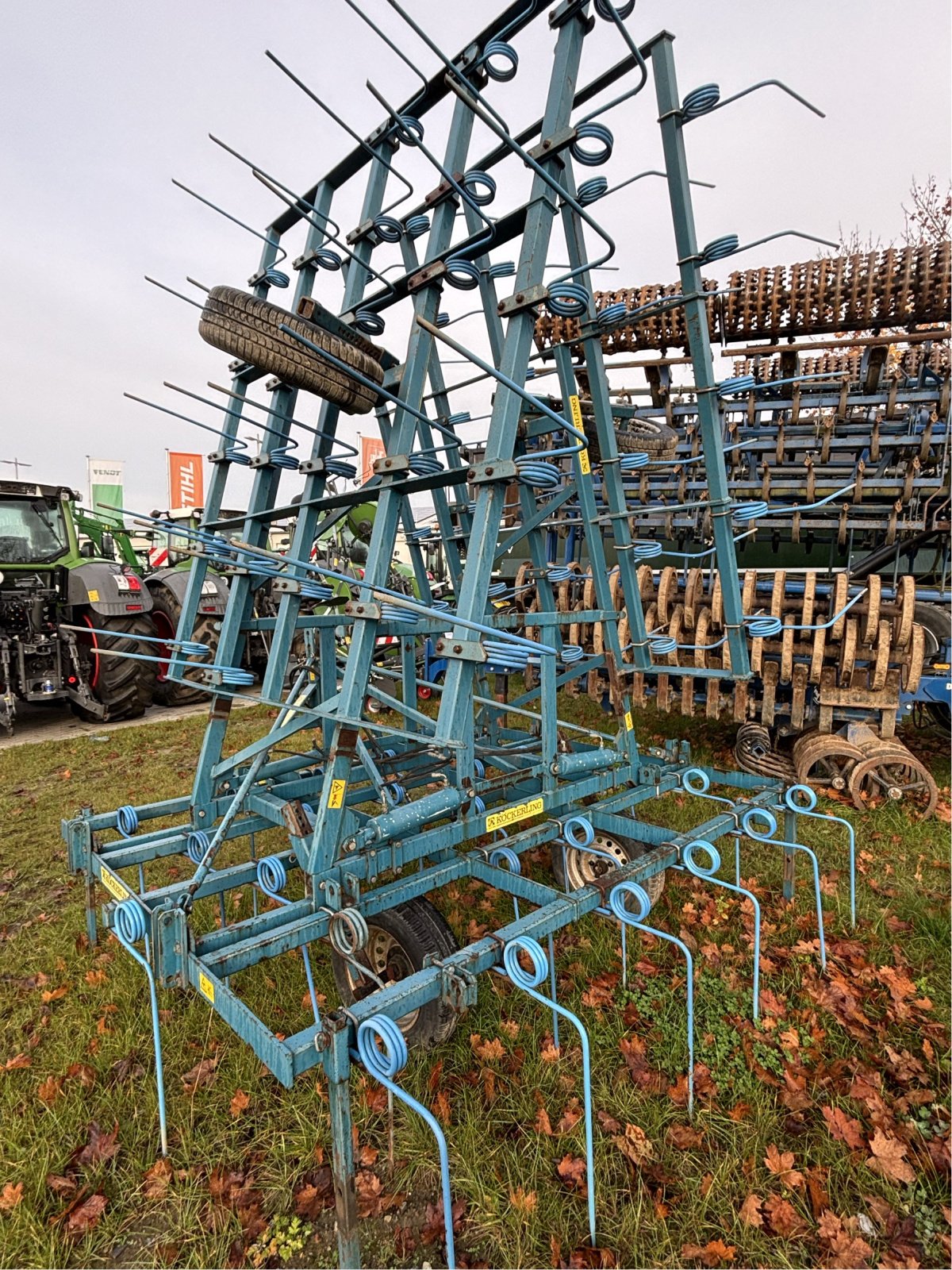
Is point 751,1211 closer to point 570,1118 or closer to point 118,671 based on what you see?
point 570,1118

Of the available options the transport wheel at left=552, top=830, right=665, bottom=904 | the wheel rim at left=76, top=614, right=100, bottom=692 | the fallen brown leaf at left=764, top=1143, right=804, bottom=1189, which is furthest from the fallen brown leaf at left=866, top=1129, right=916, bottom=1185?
the wheel rim at left=76, top=614, right=100, bottom=692

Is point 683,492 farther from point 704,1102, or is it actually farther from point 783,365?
point 704,1102

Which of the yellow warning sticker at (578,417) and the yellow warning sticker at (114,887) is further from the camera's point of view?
the yellow warning sticker at (578,417)

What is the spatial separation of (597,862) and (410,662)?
5.46 feet

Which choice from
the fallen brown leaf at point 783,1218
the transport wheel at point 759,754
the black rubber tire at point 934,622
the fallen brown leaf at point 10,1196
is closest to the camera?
the fallen brown leaf at point 783,1218

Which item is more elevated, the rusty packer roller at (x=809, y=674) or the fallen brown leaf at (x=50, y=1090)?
the rusty packer roller at (x=809, y=674)

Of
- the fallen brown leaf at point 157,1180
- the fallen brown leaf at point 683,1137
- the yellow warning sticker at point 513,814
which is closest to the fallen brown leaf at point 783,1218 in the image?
the fallen brown leaf at point 683,1137

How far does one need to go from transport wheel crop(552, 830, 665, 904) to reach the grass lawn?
226 mm

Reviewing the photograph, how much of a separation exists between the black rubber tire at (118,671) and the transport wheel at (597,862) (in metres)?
5.67

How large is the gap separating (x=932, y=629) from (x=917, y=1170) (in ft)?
13.8

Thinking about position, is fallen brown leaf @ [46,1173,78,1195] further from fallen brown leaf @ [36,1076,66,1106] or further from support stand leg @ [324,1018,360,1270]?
support stand leg @ [324,1018,360,1270]

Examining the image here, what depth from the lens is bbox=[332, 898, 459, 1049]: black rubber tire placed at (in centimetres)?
235

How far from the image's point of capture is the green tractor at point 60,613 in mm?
6883

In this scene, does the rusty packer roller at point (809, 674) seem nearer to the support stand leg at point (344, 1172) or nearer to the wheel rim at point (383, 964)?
the wheel rim at point (383, 964)
